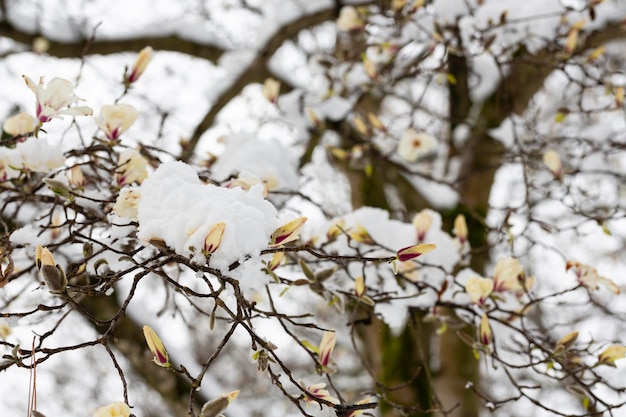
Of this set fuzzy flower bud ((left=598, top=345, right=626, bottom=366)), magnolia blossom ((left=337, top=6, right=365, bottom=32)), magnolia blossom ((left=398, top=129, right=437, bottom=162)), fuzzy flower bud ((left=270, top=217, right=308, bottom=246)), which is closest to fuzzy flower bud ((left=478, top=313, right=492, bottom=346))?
fuzzy flower bud ((left=598, top=345, right=626, bottom=366))

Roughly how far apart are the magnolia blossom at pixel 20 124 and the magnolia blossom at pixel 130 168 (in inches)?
7.7

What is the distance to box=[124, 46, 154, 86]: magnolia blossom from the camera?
1104 mm

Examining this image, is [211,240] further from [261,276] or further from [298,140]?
[298,140]

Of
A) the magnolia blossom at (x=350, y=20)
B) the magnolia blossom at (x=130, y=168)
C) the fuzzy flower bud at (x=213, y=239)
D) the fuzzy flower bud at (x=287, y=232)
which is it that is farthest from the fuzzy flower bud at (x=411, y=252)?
the magnolia blossom at (x=350, y=20)

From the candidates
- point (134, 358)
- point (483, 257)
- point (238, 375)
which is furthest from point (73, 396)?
point (483, 257)

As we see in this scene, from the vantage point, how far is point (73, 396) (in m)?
4.71

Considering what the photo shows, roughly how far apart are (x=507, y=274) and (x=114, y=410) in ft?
2.58

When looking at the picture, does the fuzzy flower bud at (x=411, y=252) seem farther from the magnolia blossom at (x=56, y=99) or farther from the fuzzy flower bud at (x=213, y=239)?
the magnolia blossom at (x=56, y=99)

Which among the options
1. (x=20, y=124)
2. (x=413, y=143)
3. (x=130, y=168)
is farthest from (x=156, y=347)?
(x=413, y=143)

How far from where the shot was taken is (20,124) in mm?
1007

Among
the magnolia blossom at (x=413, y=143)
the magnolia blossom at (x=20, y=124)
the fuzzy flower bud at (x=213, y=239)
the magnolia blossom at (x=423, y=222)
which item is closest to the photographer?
the fuzzy flower bud at (x=213, y=239)

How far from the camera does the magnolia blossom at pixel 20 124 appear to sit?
100 centimetres

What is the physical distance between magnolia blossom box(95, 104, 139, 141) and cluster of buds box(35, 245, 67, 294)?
0.32 metres

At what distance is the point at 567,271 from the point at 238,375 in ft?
14.6
